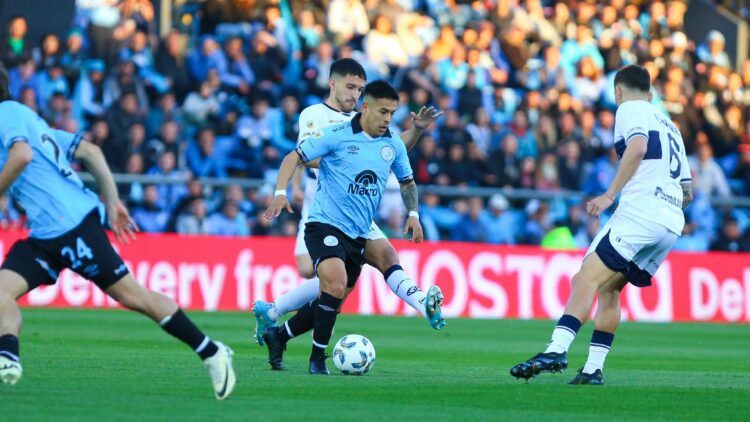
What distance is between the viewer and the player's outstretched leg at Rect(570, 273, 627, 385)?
10.3 metres

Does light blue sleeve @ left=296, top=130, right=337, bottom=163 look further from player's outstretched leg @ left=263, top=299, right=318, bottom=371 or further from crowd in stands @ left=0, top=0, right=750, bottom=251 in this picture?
crowd in stands @ left=0, top=0, right=750, bottom=251

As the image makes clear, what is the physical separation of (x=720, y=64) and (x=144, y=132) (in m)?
13.9

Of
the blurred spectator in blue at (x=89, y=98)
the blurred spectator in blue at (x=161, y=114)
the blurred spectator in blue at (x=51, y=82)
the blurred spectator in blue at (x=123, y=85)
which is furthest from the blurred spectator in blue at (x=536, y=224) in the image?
the blurred spectator in blue at (x=51, y=82)

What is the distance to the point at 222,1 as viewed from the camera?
24.2 m

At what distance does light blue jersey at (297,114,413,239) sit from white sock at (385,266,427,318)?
52 cm

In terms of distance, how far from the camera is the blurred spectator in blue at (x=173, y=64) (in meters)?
22.8

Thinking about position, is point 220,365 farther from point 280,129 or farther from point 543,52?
point 543,52

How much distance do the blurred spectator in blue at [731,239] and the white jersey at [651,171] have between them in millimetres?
14933

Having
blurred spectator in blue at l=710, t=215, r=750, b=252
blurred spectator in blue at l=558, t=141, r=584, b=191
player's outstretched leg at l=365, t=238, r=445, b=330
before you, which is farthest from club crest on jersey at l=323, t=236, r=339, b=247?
blurred spectator in blue at l=710, t=215, r=750, b=252

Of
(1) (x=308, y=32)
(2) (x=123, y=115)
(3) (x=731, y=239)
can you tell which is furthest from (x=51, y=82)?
(3) (x=731, y=239)

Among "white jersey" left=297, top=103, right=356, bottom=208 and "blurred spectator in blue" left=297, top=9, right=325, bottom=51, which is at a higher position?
"blurred spectator in blue" left=297, top=9, right=325, bottom=51

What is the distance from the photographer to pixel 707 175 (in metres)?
25.5

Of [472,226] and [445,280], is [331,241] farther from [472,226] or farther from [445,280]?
[472,226]

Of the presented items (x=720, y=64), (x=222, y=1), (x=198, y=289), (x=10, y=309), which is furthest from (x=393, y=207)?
(x=10, y=309)
